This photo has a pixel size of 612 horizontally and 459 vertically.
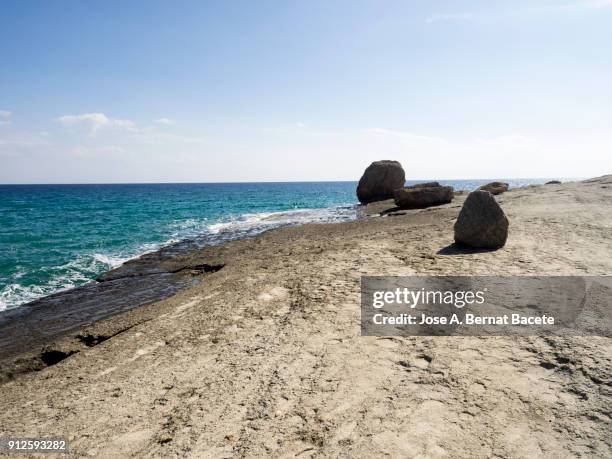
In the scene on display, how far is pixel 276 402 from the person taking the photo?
3717mm

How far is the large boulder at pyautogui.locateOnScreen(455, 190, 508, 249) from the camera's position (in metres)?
8.50

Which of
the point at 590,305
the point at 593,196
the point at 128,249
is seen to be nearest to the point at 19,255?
the point at 128,249

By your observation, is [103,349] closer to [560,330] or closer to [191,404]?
[191,404]

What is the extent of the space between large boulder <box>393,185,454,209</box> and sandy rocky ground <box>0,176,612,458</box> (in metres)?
14.9

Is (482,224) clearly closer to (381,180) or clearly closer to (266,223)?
(266,223)

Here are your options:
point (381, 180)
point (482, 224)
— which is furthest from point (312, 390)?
point (381, 180)

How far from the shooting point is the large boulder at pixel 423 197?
21.6 meters

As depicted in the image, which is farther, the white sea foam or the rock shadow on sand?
the white sea foam

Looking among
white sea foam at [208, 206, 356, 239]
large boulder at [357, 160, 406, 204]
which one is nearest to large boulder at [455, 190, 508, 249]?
white sea foam at [208, 206, 356, 239]
